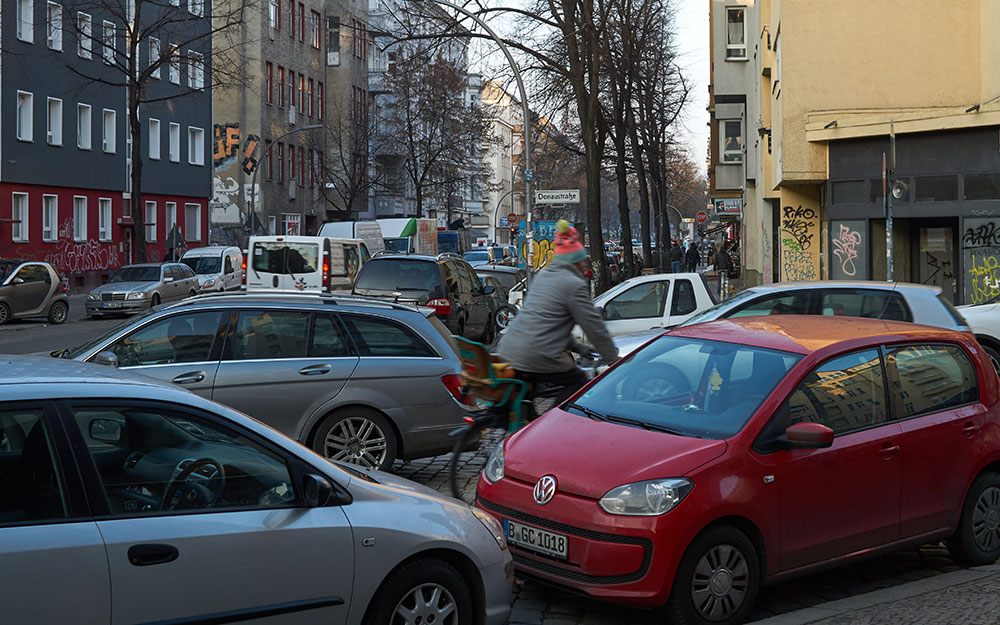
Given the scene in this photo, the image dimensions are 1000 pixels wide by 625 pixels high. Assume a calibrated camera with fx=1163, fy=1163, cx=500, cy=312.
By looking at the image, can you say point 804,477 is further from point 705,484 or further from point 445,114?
point 445,114

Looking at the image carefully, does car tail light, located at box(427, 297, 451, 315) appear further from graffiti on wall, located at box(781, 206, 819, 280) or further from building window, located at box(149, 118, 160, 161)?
building window, located at box(149, 118, 160, 161)

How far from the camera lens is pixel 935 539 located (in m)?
6.89

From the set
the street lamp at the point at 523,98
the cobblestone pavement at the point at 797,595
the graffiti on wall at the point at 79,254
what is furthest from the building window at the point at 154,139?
the cobblestone pavement at the point at 797,595

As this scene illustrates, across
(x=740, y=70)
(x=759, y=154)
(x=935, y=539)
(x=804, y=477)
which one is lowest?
(x=935, y=539)

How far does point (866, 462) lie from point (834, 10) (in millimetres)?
19884

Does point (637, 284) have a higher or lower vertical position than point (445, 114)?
lower

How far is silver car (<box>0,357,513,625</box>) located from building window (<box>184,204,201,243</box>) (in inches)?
2017

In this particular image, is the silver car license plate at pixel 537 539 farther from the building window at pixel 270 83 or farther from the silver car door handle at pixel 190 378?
the building window at pixel 270 83

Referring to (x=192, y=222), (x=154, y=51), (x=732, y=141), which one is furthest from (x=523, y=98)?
(x=192, y=222)

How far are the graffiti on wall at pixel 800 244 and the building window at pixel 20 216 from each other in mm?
25742

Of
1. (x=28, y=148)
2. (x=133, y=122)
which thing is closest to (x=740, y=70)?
(x=133, y=122)

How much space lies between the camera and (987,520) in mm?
7176

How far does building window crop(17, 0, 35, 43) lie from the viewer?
3928cm

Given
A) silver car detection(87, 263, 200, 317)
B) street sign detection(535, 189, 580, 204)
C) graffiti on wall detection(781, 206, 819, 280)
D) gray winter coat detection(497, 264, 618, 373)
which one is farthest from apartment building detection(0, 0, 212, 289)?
gray winter coat detection(497, 264, 618, 373)
